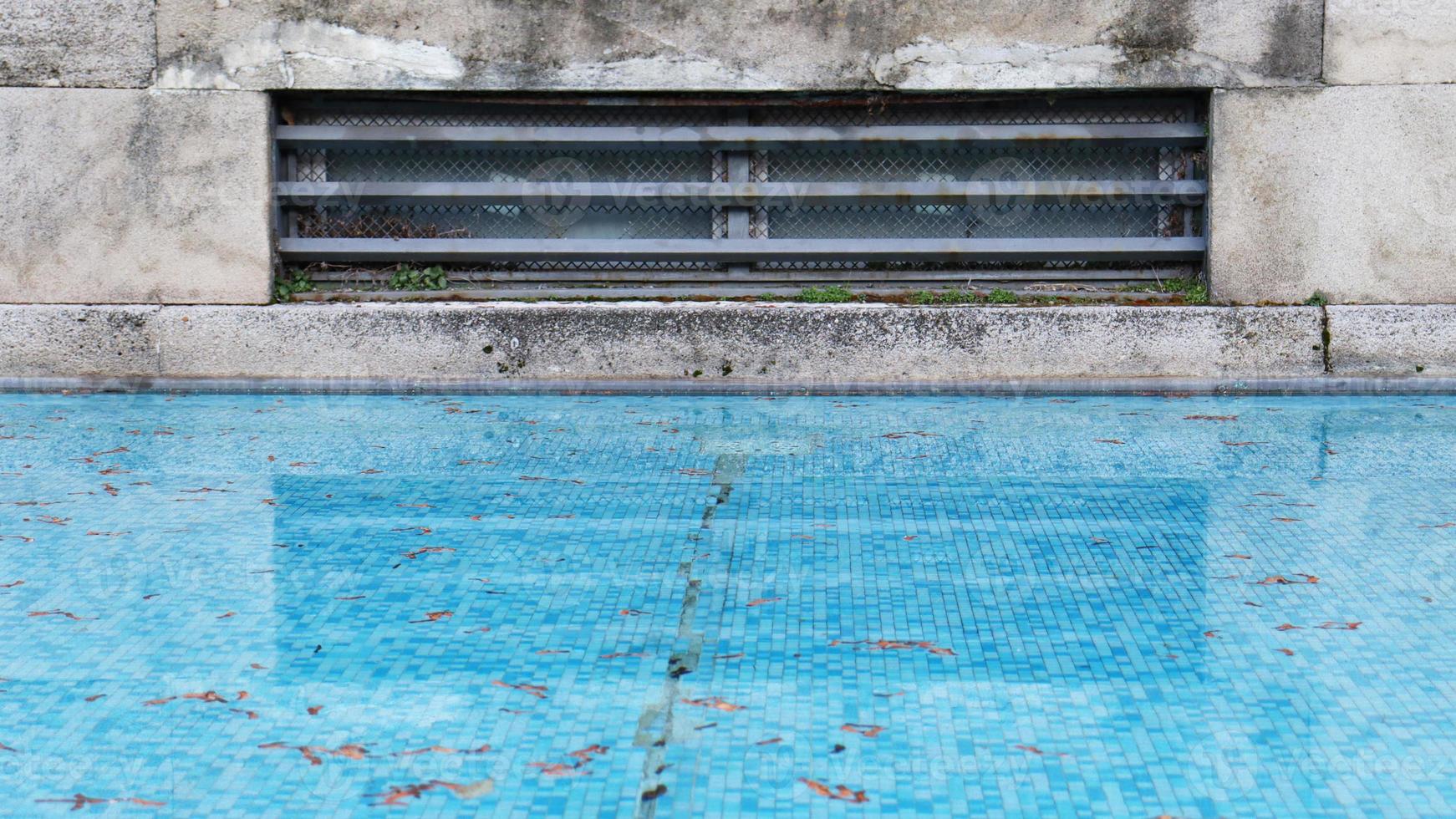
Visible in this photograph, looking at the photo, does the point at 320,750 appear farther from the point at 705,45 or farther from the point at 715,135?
the point at 715,135

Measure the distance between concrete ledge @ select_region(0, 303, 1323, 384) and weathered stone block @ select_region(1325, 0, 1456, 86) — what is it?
4.57ft

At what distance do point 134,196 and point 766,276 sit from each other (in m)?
3.79

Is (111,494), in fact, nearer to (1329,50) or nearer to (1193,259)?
(1193,259)

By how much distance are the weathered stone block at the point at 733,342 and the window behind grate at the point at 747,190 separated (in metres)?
0.57

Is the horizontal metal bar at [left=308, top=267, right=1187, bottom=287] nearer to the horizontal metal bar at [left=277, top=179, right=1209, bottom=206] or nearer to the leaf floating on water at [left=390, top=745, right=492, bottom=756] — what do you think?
the horizontal metal bar at [left=277, top=179, right=1209, bottom=206]

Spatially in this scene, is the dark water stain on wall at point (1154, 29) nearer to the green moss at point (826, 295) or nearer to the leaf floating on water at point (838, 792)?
the green moss at point (826, 295)

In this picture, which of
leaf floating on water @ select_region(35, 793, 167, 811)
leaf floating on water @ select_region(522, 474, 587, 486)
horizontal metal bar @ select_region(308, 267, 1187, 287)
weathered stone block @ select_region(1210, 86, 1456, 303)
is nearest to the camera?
leaf floating on water @ select_region(35, 793, 167, 811)

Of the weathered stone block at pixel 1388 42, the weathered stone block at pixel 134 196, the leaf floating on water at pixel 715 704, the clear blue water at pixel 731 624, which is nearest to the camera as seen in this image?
the clear blue water at pixel 731 624

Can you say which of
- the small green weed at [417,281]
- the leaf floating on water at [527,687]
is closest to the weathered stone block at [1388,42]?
the small green weed at [417,281]

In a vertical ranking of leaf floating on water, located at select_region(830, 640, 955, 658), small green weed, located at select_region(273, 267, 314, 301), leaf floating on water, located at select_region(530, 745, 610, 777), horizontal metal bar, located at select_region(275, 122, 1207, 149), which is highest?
horizontal metal bar, located at select_region(275, 122, 1207, 149)

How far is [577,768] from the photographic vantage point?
278 cm

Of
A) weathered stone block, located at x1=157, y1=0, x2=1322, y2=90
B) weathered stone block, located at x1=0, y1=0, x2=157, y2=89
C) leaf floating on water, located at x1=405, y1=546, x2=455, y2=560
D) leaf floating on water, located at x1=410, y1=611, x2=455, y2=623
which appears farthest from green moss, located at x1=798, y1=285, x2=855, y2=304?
leaf floating on water, located at x1=410, y1=611, x2=455, y2=623

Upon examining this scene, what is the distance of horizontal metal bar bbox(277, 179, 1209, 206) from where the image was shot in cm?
836

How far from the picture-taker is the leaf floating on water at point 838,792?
265 centimetres
